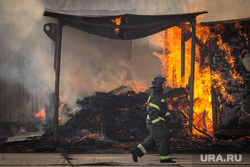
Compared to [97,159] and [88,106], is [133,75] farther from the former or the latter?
[97,159]

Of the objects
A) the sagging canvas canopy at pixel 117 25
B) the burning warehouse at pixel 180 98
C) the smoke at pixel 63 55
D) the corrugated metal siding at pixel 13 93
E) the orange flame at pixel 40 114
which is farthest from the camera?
the orange flame at pixel 40 114


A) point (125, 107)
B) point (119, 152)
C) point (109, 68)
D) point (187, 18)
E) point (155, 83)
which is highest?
point (187, 18)

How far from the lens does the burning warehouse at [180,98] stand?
9.20 meters

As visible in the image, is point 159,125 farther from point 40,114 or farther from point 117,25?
point 40,114

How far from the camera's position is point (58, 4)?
58.7 ft

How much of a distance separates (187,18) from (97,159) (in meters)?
5.18

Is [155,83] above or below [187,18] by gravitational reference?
below

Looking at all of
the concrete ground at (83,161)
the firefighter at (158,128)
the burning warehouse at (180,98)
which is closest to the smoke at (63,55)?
the burning warehouse at (180,98)

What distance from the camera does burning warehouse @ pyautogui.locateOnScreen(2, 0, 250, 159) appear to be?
920cm

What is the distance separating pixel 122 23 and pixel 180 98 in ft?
11.1

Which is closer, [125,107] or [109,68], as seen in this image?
[125,107]

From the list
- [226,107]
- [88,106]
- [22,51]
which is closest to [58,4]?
[22,51]

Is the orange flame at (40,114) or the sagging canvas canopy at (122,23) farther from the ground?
the sagging canvas canopy at (122,23)

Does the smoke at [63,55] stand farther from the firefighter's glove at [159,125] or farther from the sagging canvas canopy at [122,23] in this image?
the firefighter's glove at [159,125]
